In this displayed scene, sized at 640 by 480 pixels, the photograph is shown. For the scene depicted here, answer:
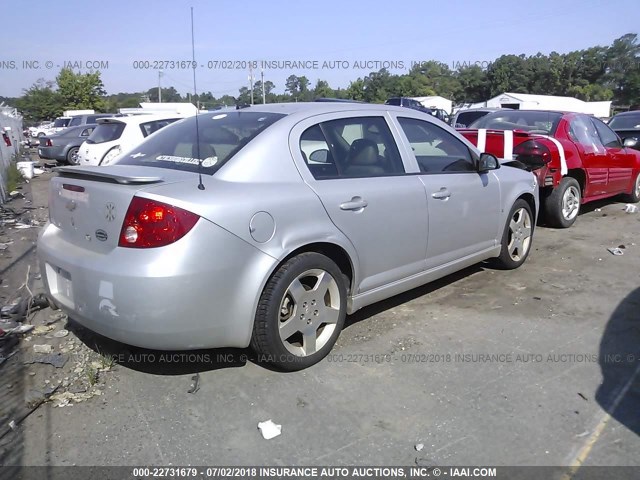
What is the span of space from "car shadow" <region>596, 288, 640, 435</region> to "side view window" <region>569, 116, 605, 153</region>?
11.6ft

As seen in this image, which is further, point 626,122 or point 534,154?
point 626,122

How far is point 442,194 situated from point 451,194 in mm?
137

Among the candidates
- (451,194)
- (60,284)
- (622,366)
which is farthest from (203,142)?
(622,366)

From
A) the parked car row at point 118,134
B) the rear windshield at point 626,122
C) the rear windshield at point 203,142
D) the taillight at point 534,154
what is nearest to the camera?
the rear windshield at point 203,142

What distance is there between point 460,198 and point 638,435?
7.28 feet

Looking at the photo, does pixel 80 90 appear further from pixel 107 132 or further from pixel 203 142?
pixel 203 142

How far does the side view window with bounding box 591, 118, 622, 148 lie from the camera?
817 centimetres

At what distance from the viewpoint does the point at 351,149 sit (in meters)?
3.86

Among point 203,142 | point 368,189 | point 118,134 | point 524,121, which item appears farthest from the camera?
point 118,134

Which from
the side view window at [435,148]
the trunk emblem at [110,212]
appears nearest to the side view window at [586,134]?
the side view window at [435,148]

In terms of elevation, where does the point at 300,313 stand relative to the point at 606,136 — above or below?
below

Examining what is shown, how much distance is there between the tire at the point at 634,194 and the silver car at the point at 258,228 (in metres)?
6.33

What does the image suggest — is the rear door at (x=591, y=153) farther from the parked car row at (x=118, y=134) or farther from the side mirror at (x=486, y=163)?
the parked car row at (x=118, y=134)

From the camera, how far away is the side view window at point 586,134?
7577 millimetres
